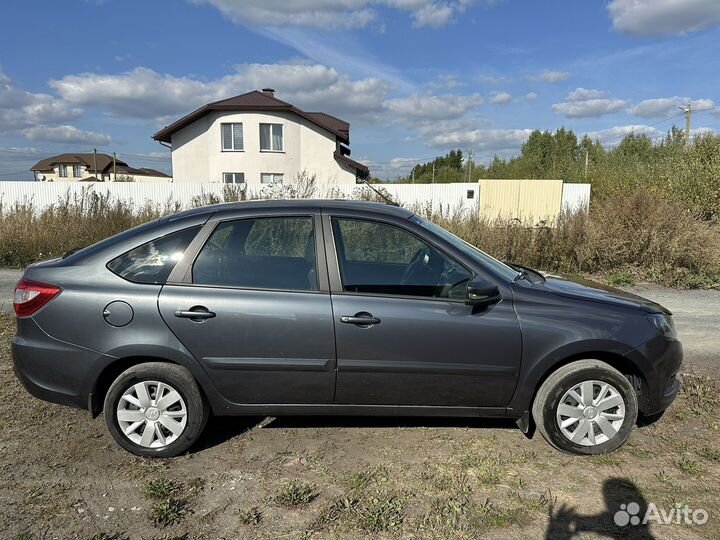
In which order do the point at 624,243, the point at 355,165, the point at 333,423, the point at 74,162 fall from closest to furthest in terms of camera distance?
the point at 333,423
the point at 624,243
the point at 355,165
the point at 74,162

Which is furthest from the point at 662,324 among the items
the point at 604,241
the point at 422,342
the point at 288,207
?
the point at 604,241

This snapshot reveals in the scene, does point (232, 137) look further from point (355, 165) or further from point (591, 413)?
point (591, 413)

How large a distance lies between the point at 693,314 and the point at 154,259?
25.1 ft

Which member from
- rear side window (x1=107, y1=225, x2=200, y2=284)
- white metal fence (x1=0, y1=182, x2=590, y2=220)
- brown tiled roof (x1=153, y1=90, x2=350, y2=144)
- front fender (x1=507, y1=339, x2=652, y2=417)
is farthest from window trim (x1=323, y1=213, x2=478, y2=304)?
brown tiled roof (x1=153, y1=90, x2=350, y2=144)

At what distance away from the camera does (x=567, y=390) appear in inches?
127

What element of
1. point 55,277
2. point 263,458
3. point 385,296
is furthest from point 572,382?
point 55,277

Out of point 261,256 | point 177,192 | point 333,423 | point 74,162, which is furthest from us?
point 74,162

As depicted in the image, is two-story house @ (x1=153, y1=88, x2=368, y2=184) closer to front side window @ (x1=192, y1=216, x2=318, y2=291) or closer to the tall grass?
the tall grass

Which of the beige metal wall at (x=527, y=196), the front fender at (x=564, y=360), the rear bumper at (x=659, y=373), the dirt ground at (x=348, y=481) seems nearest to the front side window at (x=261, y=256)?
the dirt ground at (x=348, y=481)

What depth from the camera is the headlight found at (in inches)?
130

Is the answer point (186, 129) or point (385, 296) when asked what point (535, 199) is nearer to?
point (385, 296)

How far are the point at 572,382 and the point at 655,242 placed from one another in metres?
8.29

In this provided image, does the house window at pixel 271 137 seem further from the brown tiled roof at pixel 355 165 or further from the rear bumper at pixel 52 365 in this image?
the rear bumper at pixel 52 365

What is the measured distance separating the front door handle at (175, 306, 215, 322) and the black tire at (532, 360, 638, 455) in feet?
7.51
